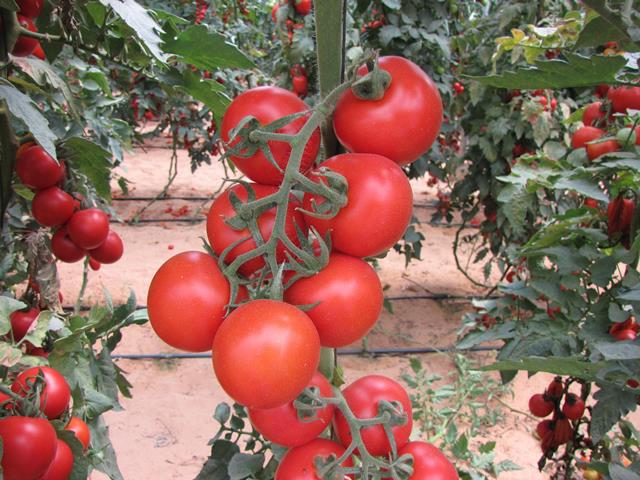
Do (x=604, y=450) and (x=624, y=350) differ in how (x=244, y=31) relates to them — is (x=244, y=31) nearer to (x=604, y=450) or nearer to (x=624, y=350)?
(x=604, y=450)

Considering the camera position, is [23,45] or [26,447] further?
[23,45]

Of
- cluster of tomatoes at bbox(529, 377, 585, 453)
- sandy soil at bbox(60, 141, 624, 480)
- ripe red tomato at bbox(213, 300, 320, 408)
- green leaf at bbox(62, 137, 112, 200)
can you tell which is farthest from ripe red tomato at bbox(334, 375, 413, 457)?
sandy soil at bbox(60, 141, 624, 480)

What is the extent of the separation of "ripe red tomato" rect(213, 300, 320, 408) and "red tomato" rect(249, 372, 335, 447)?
76mm

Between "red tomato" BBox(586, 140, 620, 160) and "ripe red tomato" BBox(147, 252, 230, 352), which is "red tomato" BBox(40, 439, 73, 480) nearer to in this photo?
"ripe red tomato" BBox(147, 252, 230, 352)

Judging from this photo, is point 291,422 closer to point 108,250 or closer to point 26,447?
point 26,447

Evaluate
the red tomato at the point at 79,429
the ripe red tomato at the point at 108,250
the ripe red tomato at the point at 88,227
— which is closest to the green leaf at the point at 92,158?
the ripe red tomato at the point at 88,227

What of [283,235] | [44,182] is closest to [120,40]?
[44,182]

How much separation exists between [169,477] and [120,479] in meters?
1.34

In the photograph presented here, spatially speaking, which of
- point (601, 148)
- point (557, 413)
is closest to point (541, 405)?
point (557, 413)

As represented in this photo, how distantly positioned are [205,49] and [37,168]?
0.62 metres

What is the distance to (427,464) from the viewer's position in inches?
22.1

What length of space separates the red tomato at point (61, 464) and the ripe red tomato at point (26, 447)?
38 millimetres

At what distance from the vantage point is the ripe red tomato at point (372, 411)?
1.85 feet

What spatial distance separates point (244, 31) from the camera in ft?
18.2
